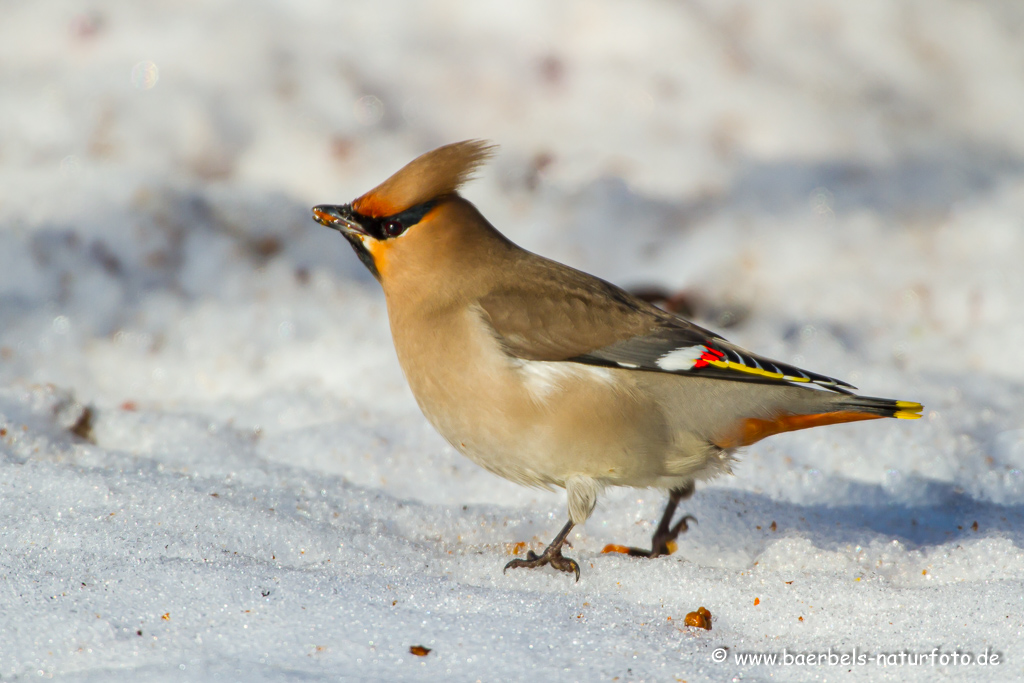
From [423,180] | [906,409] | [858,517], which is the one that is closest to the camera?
[906,409]

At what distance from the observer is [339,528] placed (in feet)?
9.91

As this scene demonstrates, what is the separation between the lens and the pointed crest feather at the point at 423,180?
3090mm

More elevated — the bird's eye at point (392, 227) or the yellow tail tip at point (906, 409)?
the bird's eye at point (392, 227)

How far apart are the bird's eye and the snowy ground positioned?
0.87 meters

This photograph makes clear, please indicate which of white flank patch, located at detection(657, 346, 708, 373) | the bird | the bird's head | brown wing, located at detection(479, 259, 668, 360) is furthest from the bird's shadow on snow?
the bird's head

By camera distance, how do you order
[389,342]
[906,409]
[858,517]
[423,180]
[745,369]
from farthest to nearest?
[389,342]
[858,517]
[423,180]
[745,369]
[906,409]

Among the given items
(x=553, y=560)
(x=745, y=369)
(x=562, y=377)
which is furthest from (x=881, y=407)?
(x=553, y=560)

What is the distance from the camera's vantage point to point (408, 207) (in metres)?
3.12

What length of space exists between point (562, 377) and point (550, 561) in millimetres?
537

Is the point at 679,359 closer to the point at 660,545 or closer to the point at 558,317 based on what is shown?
the point at 558,317

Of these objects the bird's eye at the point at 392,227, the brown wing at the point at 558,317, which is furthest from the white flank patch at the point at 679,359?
the bird's eye at the point at 392,227

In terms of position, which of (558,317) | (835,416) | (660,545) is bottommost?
(660,545)

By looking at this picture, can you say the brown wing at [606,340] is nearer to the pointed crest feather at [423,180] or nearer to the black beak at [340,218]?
the pointed crest feather at [423,180]

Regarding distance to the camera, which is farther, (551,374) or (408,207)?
(408,207)
